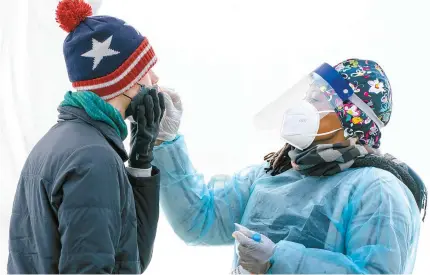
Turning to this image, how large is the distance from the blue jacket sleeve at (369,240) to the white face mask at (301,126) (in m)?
0.21

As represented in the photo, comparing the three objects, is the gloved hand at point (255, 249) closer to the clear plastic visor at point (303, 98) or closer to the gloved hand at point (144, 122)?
the gloved hand at point (144, 122)

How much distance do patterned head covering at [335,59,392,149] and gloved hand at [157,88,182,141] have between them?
49 centimetres

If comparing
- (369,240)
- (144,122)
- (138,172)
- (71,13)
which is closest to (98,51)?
(71,13)

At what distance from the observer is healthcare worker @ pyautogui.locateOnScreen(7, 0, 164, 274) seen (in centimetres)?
125

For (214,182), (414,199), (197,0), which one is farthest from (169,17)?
(414,199)

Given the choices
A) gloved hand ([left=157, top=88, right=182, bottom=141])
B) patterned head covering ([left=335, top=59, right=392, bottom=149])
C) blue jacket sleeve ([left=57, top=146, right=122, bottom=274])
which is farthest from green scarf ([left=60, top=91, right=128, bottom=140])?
patterned head covering ([left=335, top=59, right=392, bottom=149])

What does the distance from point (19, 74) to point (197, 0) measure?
884 millimetres

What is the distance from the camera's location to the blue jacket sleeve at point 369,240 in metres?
1.56

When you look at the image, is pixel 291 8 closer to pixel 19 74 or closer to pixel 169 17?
pixel 169 17

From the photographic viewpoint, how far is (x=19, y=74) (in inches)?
105

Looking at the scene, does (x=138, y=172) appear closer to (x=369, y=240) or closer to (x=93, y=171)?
(x=93, y=171)

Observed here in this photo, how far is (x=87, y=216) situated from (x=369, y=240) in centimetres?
76

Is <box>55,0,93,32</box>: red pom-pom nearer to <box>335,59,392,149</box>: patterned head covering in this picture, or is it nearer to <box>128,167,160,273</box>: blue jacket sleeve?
<box>128,167,160,273</box>: blue jacket sleeve

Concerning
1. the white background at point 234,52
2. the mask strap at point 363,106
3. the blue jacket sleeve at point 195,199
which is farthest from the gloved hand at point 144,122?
the white background at point 234,52
